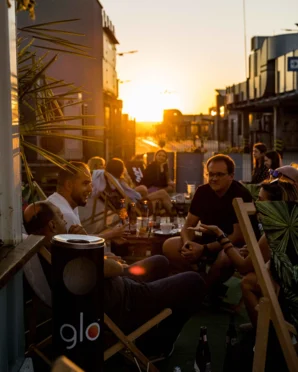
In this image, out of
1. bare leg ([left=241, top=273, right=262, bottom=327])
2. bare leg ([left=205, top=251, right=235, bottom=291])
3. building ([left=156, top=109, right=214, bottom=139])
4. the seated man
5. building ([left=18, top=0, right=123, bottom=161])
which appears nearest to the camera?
the seated man

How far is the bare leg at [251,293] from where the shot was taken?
389cm

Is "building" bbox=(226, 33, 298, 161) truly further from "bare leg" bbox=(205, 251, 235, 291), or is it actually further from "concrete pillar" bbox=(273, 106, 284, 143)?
"bare leg" bbox=(205, 251, 235, 291)

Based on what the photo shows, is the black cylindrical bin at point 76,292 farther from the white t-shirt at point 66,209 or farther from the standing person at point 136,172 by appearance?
the standing person at point 136,172

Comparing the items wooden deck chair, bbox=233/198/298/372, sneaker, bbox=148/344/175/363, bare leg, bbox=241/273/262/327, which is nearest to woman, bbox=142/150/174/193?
bare leg, bbox=241/273/262/327

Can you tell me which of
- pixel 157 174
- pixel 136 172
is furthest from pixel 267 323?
pixel 136 172

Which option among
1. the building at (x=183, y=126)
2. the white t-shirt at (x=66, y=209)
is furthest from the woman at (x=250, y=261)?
the building at (x=183, y=126)

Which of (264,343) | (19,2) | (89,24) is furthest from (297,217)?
(89,24)

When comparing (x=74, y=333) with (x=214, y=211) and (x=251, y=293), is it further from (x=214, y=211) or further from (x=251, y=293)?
(x=214, y=211)

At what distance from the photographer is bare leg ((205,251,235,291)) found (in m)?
4.71

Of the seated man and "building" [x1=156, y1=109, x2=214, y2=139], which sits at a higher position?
"building" [x1=156, y1=109, x2=214, y2=139]

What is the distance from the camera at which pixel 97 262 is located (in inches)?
106

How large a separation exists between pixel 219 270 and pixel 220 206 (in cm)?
64

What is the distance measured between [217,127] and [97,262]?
53947 mm

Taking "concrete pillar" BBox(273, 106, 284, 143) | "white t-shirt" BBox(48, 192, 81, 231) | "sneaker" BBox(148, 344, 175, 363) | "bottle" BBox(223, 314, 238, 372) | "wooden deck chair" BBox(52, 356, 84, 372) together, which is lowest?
"sneaker" BBox(148, 344, 175, 363)
